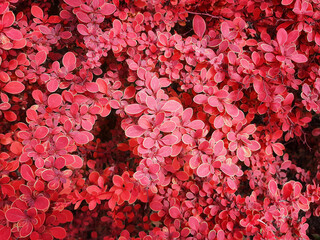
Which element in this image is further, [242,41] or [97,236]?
[97,236]

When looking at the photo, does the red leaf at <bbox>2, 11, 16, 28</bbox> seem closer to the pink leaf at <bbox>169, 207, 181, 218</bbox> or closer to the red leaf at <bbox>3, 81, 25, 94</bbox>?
the red leaf at <bbox>3, 81, 25, 94</bbox>

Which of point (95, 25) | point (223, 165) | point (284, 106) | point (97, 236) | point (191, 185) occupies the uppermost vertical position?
point (95, 25)

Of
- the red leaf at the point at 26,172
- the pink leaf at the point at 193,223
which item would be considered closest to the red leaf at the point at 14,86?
the red leaf at the point at 26,172

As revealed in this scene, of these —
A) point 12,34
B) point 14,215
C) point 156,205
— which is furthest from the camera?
point 156,205

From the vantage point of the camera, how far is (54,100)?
821mm

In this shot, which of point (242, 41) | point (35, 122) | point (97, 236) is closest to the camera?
point (35, 122)

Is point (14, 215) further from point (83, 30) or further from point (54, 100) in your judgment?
point (83, 30)

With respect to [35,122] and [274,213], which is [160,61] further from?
[274,213]

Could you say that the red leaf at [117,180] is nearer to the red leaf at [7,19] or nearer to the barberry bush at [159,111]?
the barberry bush at [159,111]

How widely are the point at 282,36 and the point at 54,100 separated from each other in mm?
829

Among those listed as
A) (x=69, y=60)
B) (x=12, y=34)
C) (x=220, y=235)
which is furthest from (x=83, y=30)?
(x=220, y=235)

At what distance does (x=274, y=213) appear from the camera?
90cm

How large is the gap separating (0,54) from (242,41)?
2.93 feet

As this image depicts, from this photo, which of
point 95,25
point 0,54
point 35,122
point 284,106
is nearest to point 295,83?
point 284,106
